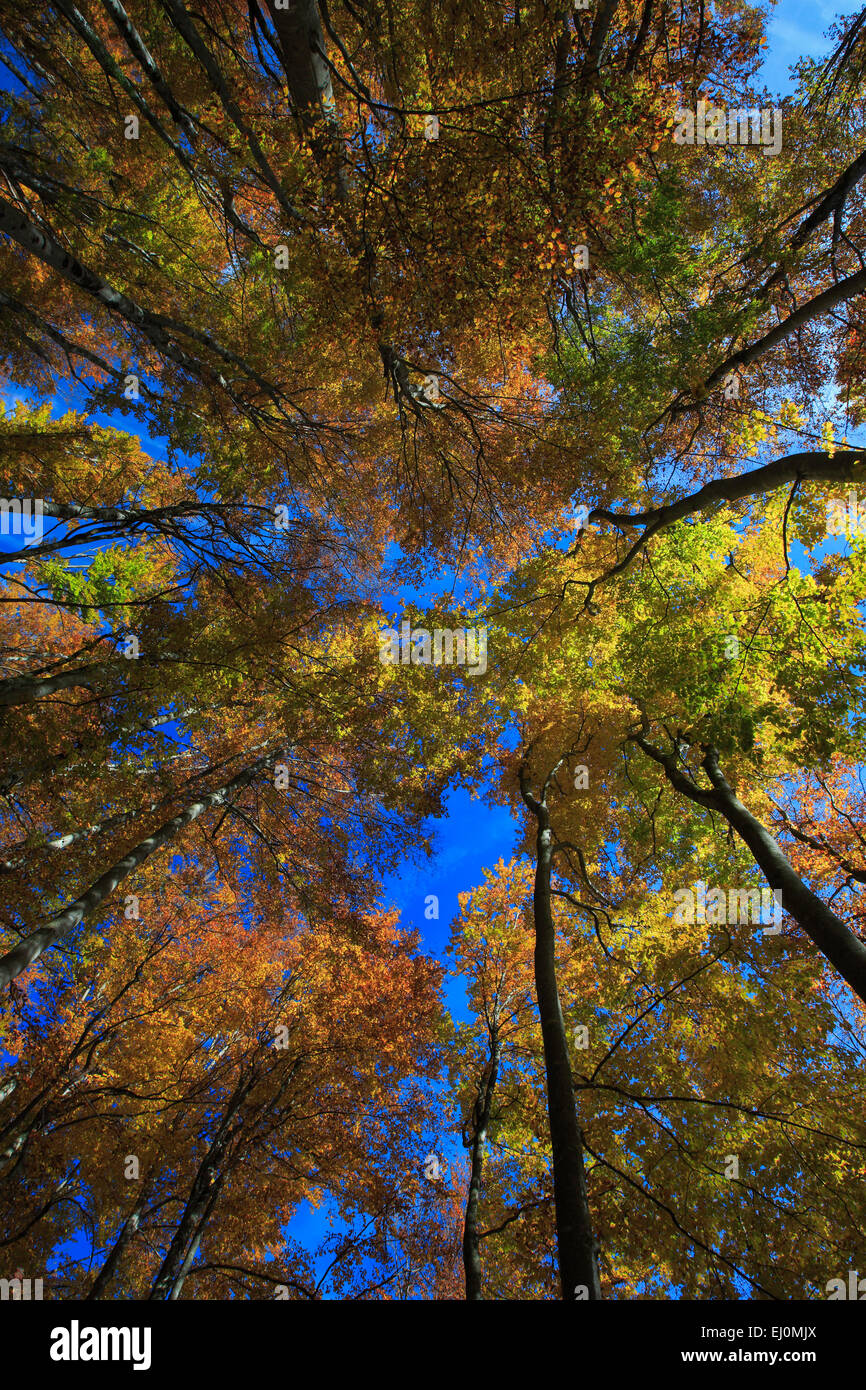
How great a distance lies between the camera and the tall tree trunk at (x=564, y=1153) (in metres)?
3.54

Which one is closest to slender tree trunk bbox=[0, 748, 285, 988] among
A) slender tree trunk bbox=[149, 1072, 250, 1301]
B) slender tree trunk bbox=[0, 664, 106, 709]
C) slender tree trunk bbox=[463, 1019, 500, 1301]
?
slender tree trunk bbox=[0, 664, 106, 709]

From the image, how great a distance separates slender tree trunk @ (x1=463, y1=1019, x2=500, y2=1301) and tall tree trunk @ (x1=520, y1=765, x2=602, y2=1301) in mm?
916

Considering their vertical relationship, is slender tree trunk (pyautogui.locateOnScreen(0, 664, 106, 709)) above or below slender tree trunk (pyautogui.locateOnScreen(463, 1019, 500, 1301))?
above

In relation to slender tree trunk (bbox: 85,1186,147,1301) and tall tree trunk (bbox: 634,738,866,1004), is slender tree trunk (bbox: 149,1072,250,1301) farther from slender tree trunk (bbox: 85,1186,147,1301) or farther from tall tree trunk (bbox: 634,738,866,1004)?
tall tree trunk (bbox: 634,738,866,1004)

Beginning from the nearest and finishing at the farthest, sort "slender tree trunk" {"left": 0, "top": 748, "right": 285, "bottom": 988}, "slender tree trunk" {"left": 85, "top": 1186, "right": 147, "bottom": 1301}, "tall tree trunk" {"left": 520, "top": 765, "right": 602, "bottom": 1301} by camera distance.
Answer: "tall tree trunk" {"left": 520, "top": 765, "right": 602, "bottom": 1301}, "slender tree trunk" {"left": 0, "top": 748, "right": 285, "bottom": 988}, "slender tree trunk" {"left": 85, "top": 1186, "right": 147, "bottom": 1301}

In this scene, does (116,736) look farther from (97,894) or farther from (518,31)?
(518,31)

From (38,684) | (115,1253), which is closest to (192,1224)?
(115,1253)

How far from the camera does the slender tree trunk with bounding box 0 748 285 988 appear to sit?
463 centimetres

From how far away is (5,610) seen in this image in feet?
52.0

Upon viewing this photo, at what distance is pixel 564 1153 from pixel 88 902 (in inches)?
198

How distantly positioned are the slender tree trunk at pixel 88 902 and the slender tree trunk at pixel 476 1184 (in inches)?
190

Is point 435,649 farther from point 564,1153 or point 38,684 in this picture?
point 564,1153

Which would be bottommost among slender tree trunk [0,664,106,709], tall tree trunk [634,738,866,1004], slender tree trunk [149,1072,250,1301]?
slender tree trunk [149,1072,250,1301]
